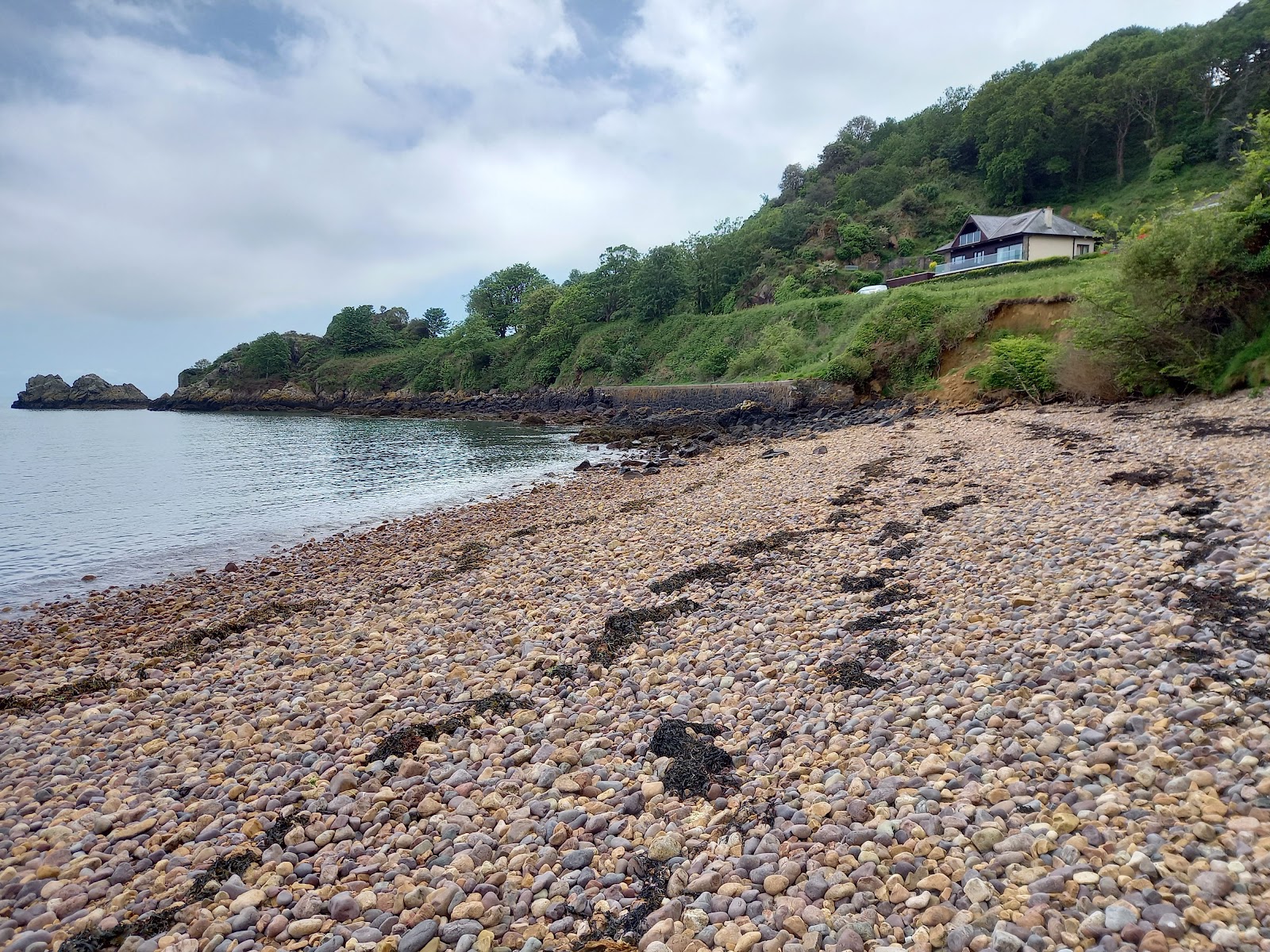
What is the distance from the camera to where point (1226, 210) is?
17.6 m

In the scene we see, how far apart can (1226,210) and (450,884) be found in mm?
24281

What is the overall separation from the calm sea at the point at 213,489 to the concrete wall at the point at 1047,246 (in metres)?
41.4

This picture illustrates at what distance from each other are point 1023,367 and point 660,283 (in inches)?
1950

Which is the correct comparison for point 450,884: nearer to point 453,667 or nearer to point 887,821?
point 887,821

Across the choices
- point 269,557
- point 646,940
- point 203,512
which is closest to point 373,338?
point 203,512

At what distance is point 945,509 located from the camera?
36.8 ft

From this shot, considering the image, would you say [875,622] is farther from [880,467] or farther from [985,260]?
[985,260]

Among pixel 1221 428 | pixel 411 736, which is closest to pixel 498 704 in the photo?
pixel 411 736

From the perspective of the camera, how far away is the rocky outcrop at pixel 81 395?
400 ft

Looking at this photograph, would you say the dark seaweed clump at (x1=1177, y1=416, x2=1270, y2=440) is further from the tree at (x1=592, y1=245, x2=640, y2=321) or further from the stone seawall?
the tree at (x1=592, y1=245, x2=640, y2=321)

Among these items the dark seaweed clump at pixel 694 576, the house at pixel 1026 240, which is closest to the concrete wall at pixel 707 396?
Answer: the house at pixel 1026 240

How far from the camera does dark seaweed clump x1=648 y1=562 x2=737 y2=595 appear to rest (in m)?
9.37

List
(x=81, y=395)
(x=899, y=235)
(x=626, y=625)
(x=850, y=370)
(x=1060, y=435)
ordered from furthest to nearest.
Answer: (x=81, y=395)
(x=899, y=235)
(x=850, y=370)
(x=1060, y=435)
(x=626, y=625)

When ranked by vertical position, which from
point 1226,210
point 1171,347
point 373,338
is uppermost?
point 373,338
